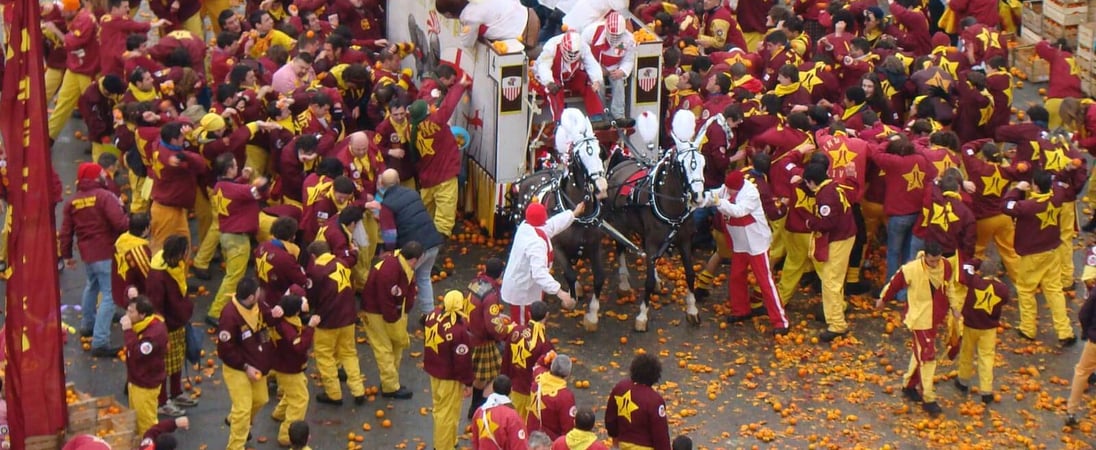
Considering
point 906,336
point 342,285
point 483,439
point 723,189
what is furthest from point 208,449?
point 906,336

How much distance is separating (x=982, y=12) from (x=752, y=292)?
6784 mm

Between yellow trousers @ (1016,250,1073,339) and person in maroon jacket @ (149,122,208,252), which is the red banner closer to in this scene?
person in maroon jacket @ (149,122,208,252)

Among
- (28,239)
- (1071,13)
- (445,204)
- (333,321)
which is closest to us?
(28,239)

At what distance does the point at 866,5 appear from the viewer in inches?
810

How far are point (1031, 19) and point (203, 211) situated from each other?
460 inches

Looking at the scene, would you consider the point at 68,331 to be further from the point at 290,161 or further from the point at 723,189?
the point at 723,189

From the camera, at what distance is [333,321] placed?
14125mm

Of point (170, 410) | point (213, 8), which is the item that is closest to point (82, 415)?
point (170, 410)

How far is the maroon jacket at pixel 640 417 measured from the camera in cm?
1230

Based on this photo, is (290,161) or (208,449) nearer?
(208,449)

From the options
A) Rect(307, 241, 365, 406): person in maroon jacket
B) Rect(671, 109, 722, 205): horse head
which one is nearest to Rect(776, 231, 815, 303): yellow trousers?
Rect(671, 109, 722, 205): horse head

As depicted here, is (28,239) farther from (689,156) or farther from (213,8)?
(213,8)

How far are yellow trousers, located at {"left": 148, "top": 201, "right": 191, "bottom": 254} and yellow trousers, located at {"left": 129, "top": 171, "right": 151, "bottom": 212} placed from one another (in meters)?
0.55

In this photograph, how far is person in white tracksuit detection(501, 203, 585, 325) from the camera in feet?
48.0
